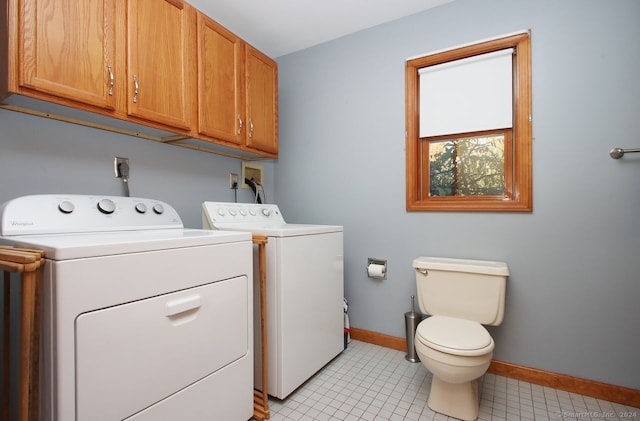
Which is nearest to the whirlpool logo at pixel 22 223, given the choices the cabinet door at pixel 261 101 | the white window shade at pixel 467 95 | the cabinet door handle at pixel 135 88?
the cabinet door handle at pixel 135 88

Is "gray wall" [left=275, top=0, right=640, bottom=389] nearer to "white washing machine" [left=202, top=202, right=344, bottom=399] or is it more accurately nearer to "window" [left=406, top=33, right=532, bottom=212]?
"window" [left=406, top=33, right=532, bottom=212]

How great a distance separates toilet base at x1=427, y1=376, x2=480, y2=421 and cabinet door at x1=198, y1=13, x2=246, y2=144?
6.07ft

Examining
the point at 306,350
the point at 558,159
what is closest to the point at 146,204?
the point at 306,350

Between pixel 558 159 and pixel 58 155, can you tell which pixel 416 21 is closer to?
pixel 558 159

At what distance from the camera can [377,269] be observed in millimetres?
2172

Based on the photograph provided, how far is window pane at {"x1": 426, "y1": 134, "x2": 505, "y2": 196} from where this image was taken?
1.92 m

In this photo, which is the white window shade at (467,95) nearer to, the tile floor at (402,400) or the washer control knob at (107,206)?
the tile floor at (402,400)

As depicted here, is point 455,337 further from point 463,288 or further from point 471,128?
point 471,128

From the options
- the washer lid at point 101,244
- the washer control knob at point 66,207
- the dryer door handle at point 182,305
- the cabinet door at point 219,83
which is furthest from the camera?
the cabinet door at point 219,83

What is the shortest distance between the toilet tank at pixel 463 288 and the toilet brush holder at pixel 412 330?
19 centimetres

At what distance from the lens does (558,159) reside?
5.52 ft

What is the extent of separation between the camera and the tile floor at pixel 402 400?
1.46 metres

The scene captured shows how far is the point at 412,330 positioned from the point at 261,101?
189 cm

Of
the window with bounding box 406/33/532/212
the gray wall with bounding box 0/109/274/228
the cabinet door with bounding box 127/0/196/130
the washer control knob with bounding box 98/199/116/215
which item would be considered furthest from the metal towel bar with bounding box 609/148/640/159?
the washer control knob with bounding box 98/199/116/215
